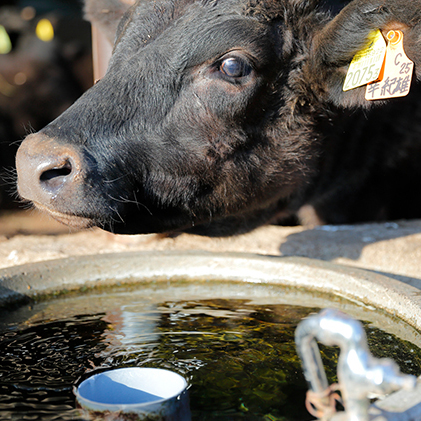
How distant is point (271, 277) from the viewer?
195cm

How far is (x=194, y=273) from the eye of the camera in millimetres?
1992

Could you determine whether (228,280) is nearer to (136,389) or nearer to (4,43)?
(136,389)

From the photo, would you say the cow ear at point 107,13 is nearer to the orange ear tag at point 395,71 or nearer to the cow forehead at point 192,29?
the cow forehead at point 192,29

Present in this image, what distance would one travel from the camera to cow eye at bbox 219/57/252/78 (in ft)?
6.34

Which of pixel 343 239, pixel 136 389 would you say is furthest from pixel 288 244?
pixel 136 389

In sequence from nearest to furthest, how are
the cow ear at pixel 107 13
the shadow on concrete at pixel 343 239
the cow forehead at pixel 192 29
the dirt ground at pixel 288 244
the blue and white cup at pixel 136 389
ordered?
1. the blue and white cup at pixel 136 389
2. the cow forehead at pixel 192 29
3. the dirt ground at pixel 288 244
4. the shadow on concrete at pixel 343 239
5. the cow ear at pixel 107 13

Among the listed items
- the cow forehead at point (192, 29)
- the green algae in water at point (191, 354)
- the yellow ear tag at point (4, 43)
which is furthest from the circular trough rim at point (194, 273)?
the yellow ear tag at point (4, 43)

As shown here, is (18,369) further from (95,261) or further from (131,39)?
(131,39)

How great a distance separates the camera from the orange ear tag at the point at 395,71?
5.82 ft

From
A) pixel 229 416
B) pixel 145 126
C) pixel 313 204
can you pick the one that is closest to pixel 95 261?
pixel 145 126

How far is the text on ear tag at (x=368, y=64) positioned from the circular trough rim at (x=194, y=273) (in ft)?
2.07

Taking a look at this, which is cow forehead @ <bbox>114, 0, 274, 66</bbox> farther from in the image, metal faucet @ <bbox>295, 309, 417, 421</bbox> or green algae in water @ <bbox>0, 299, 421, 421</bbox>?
metal faucet @ <bbox>295, 309, 417, 421</bbox>

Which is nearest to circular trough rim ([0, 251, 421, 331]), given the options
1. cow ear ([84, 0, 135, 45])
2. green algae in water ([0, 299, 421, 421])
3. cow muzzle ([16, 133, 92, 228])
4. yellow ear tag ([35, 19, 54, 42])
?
green algae in water ([0, 299, 421, 421])

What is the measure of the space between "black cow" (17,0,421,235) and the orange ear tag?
0.04m
